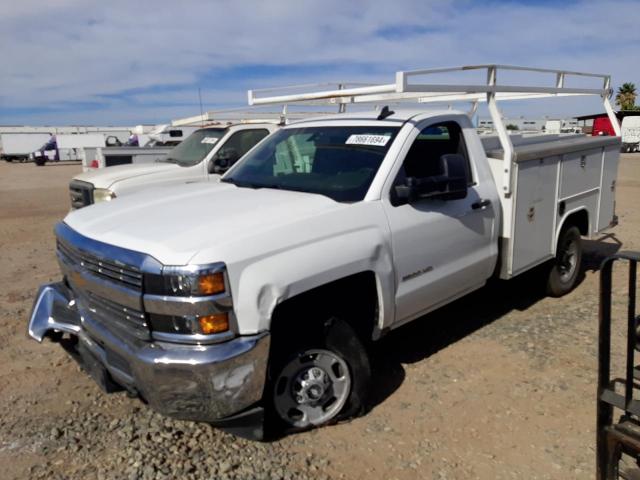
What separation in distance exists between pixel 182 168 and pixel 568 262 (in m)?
5.25

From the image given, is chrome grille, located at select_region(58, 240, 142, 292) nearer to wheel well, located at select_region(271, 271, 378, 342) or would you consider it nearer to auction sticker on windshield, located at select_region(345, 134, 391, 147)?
wheel well, located at select_region(271, 271, 378, 342)

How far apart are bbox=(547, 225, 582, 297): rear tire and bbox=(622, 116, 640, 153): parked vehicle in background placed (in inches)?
1397

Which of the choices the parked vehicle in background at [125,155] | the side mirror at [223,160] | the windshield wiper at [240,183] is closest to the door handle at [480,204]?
the windshield wiper at [240,183]

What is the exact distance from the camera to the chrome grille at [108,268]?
2809mm

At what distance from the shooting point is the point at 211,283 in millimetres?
2682

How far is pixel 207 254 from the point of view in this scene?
8.86 feet

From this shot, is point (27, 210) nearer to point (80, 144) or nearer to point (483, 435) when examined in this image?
point (483, 435)

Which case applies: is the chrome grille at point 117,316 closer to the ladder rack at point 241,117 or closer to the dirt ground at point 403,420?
the dirt ground at point 403,420

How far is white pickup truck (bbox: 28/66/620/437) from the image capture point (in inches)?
108

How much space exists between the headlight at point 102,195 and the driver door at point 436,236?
14.9 feet

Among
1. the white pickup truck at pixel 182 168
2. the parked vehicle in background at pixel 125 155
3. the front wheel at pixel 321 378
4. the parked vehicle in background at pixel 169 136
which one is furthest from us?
the parked vehicle in background at pixel 169 136

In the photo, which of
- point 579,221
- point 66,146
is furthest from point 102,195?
point 66,146

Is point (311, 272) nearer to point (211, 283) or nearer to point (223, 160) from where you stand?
point (211, 283)

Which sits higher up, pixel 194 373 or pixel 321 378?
pixel 194 373
